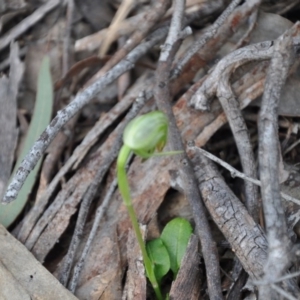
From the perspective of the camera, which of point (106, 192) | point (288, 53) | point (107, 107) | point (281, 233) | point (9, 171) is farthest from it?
point (107, 107)

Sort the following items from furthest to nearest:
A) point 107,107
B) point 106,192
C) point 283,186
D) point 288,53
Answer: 1. point 107,107
2. point 106,192
3. point 283,186
4. point 288,53

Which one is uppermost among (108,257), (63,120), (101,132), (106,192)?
(63,120)

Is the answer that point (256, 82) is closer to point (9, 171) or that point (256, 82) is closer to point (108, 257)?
point (108, 257)

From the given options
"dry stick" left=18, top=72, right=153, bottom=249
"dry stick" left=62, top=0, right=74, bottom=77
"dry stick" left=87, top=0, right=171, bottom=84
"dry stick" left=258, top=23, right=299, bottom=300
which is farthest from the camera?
"dry stick" left=62, top=0, right=74, bottom=77

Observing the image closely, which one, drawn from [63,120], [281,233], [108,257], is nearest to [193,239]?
[108,257]

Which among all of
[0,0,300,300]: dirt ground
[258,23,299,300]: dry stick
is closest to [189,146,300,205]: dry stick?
[0,0,300,300]: dirt ground

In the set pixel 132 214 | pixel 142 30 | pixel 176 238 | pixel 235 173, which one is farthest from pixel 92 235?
pixel 142 30

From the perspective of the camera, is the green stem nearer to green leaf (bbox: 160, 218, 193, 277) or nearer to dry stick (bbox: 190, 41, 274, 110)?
green leaf (bbox: 160, 218, 193, 277)
